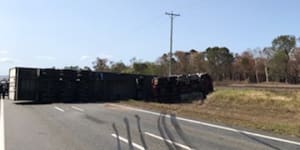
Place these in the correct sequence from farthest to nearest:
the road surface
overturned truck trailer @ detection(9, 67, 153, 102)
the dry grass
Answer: overturned truck trailer @ detection(9, 67, 153, 102) < the dry grass < the road surface

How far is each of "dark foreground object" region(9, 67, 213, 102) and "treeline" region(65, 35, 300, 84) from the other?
190ft

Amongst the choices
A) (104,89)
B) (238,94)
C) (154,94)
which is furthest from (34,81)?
(238,94)

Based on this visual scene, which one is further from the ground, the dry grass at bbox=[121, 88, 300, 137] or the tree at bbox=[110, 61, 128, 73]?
the tree at bbox=[110, 61, 128, 73]

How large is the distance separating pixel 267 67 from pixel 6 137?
95.9 meters

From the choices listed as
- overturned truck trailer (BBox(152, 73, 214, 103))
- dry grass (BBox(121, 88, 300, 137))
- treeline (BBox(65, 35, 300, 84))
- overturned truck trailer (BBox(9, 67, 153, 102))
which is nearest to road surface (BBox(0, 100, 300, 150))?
dry grass (BBox(121, 88, 300, 137))

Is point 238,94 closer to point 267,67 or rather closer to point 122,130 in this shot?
point 122,130

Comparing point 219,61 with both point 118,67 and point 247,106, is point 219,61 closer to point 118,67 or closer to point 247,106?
point 118,67

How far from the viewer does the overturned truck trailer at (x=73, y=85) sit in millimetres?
34094

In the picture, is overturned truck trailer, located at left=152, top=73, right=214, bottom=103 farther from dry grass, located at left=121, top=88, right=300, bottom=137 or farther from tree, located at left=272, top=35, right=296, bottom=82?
tree, located at left=272, top=35, right=296, bottom=82

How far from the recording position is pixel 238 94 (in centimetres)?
3195

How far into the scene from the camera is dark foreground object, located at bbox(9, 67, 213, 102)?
3419cm

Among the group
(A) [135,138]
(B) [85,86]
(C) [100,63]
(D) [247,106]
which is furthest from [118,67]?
(A) [135,138]

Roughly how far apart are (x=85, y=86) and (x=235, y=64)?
8217 centimetres

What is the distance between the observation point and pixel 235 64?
375 feet
